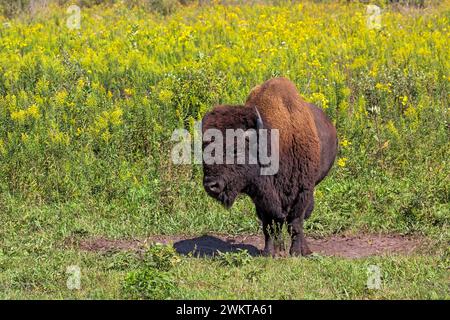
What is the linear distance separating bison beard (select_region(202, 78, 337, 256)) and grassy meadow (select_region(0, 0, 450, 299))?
681mm

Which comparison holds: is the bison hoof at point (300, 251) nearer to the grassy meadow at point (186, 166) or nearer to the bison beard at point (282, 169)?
the bison beard at point (282, 169)

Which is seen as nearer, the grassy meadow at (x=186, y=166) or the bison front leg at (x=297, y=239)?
the grassy meadow at (x=186, y=166)

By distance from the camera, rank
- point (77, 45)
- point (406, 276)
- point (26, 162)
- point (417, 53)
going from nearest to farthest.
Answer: point (406, 276)
point (26, 162)
point (417, 53)
point (77, 45)

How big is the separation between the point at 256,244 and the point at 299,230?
1.01 meters

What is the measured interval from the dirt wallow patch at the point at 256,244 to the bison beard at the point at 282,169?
0.56m

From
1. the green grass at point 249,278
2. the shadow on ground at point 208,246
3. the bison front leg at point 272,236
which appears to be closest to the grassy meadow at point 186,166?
the green grass at point 249,278

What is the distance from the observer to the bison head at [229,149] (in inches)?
341

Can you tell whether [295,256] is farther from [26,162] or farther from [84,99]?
[84,99]

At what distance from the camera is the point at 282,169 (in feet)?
30.5

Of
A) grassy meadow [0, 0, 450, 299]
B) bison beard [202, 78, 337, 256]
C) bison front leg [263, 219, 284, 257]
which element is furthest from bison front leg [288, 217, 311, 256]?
grassy meadow [0, 0, 450, 299]

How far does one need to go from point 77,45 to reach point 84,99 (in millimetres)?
3454

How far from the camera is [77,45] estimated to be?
1662cm

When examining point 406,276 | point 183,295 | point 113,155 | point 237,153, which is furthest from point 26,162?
point 406,276

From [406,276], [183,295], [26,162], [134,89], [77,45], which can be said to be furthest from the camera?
[77,45]
